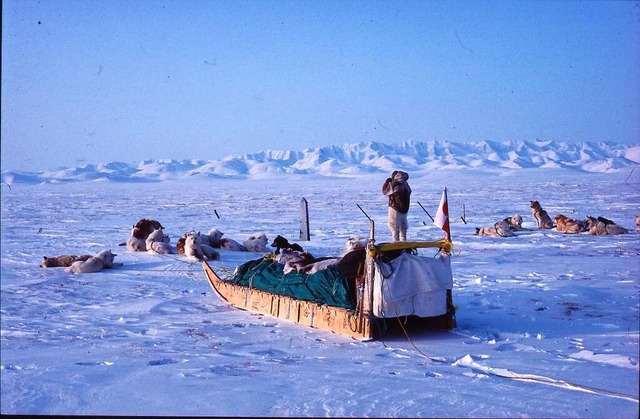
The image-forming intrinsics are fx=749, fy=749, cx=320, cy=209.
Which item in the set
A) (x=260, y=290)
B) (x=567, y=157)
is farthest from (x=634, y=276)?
(x=567, y=157)

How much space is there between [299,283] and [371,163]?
12940 centimetres

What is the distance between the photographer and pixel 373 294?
7340 millimetres

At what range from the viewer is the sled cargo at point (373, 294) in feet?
24.0

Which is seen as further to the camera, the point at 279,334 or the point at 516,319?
the point at 516,319

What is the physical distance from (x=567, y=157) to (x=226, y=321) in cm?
14776

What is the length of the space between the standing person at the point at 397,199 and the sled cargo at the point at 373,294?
3.33 meters

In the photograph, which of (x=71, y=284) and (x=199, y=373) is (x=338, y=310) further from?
(x=71, y=284)

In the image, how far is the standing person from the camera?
11547 mm

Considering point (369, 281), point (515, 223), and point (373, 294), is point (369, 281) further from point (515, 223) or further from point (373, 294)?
point (515, 223)

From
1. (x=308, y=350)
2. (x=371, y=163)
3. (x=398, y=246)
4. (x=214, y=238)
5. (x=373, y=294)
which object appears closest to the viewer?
(x=308, y=350)

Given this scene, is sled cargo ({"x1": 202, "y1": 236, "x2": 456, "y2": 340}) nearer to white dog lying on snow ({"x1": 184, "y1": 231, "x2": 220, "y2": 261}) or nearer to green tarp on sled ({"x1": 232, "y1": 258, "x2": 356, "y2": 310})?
green tarp on sled ({"x1": 232, "y1": 258, "x2": 356, "y2": 310})

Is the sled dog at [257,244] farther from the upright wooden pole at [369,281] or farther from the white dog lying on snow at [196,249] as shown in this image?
the upright wooden pole at [369,281]

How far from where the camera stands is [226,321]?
843 cm

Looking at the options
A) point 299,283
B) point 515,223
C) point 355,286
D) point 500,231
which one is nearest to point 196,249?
point 299,283
